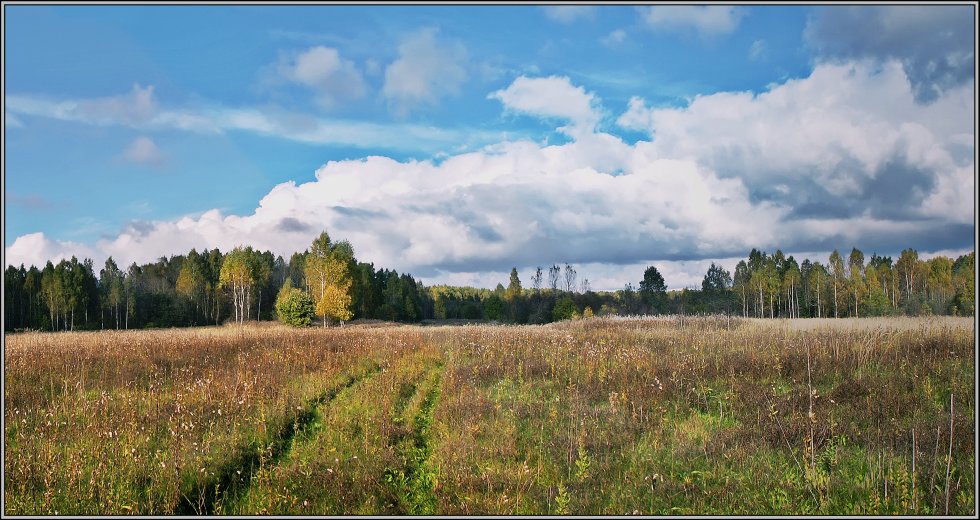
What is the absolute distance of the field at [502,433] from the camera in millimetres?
6082

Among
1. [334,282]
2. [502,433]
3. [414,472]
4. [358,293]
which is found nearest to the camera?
[414,472]

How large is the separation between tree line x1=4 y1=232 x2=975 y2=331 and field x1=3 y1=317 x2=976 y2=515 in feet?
106

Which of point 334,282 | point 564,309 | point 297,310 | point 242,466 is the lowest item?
point 564,309

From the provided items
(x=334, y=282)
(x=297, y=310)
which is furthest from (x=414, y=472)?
(x=334, y=282)

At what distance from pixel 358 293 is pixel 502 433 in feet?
191

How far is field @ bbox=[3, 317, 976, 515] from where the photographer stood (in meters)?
6.08

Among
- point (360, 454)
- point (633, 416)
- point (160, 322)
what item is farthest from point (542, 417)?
point (160, 322)

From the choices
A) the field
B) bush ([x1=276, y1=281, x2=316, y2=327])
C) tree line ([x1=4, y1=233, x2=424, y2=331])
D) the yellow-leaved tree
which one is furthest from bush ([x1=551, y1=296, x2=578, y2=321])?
the field

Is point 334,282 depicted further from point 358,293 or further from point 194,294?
point 194,294

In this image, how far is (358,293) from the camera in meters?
64.1

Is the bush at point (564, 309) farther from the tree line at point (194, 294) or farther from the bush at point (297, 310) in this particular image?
the bush at point (297, 310)

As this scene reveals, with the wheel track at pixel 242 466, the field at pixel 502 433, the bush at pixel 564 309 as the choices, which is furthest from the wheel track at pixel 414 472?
the bush at pixel 564 309

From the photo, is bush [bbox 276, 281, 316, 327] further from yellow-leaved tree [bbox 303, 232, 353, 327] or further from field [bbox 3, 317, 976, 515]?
field [bbox 3, 317, 976, 515]

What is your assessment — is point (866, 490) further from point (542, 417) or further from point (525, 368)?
point (525, 368)
